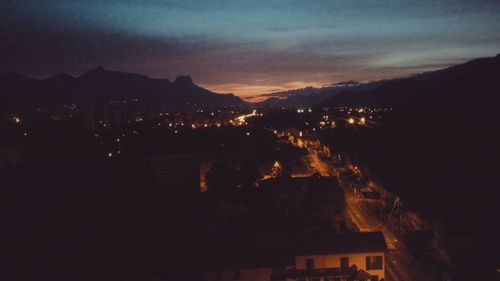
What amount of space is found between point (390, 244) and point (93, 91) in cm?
5998

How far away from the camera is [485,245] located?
6945 millimetres

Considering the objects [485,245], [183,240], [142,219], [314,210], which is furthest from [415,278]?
[142,219]

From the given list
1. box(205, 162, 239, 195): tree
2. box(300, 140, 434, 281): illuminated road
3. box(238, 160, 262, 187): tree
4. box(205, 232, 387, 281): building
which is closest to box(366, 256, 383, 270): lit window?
box(205, 232, 387, 281): building

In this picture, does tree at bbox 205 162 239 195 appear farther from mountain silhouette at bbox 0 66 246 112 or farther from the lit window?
mountain silhouette at bbox 0 66 246 112

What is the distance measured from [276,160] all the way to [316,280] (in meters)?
8.43

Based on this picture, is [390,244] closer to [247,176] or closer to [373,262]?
[373,262]

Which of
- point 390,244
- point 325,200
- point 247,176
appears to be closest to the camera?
point 390,244

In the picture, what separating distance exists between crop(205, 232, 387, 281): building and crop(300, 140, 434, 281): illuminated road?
49 centimetres

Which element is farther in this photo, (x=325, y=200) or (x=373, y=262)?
(x=325, y=200)

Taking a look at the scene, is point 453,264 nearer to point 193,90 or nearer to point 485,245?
point 485,245

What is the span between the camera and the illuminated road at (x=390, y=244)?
661cm

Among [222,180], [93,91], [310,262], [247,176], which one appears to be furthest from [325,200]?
[93,91]

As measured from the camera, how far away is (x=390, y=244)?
7832mm

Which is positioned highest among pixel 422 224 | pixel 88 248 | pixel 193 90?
pixel 193 90
